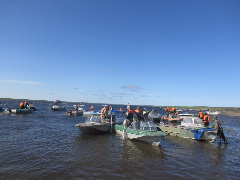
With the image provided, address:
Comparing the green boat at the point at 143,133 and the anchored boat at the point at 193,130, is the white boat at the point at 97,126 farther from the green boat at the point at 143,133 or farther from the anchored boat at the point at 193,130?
the anchored boat at the point at 193,130

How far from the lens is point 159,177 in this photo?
788 centimetres

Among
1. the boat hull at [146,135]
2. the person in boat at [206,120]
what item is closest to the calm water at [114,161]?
the boat hull at [146,135]

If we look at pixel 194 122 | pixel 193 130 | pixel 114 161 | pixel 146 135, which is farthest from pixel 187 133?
pixel 114 161

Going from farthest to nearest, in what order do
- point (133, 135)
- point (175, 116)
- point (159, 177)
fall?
point (175, 116) < point (133, 135) < point (159, 177)

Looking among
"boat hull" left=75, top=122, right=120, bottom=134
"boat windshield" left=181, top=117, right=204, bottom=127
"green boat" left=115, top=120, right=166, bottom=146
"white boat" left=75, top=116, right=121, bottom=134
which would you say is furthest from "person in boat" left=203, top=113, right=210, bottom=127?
"boat hull" left=75, top=122, right=120, bottom=134

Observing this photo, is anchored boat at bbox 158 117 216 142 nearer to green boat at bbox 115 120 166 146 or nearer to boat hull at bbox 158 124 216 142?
boat hull at bbox 158 124 216 142

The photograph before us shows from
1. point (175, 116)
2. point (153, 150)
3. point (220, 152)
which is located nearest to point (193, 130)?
point (220, 152)

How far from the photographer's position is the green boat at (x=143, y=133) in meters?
13.1

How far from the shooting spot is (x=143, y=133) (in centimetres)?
1353

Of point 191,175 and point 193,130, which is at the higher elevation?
point 193,130

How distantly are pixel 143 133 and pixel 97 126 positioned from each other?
18.7 ft

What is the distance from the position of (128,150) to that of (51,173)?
5844mm

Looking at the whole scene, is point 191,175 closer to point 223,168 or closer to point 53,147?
point 223,168

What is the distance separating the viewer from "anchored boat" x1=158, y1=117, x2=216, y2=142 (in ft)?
50.6
